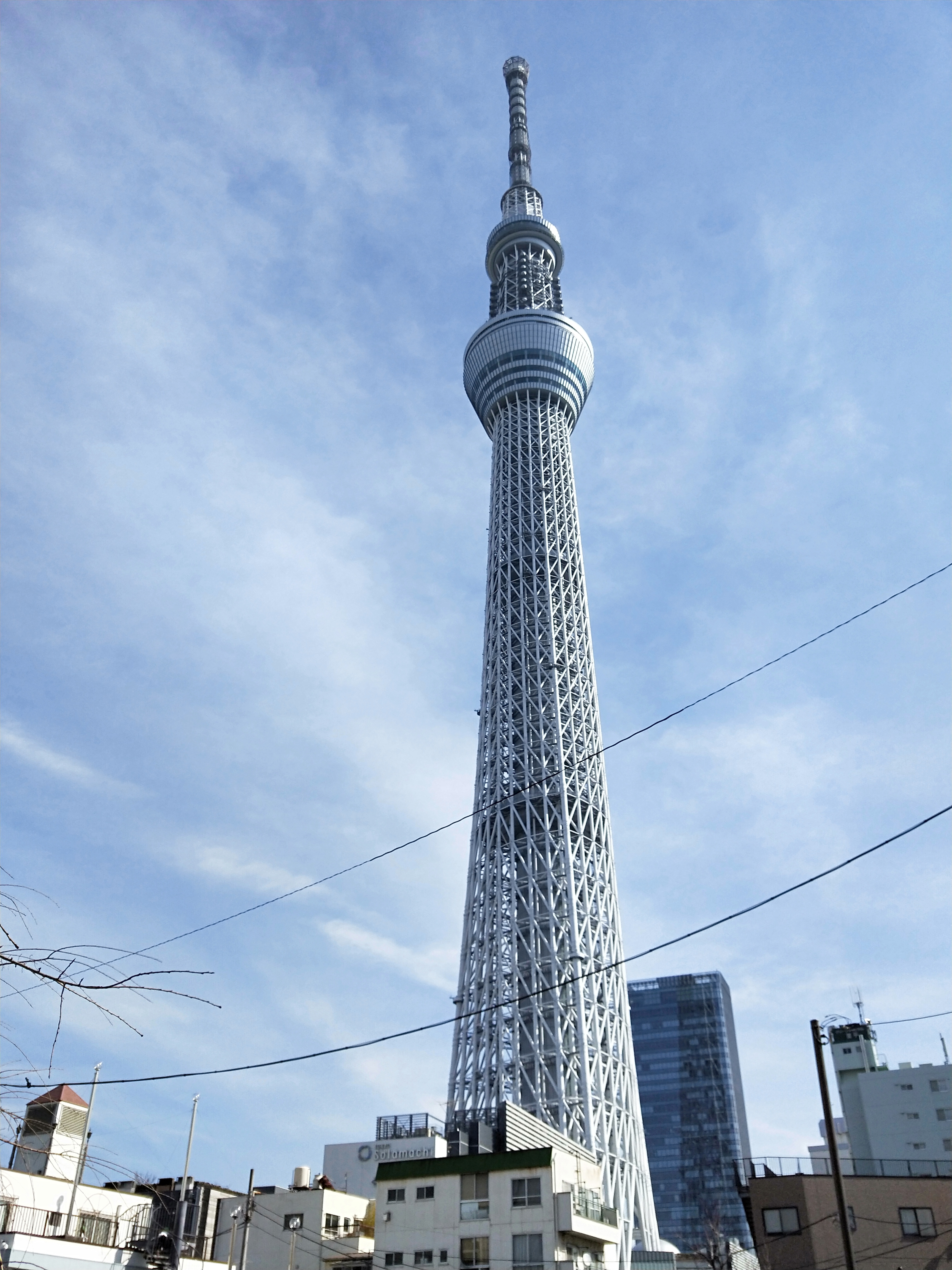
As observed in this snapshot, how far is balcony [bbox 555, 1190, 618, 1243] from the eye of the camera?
3481 cm

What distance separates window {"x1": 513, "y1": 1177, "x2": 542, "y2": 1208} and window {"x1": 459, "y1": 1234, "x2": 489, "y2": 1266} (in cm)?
149

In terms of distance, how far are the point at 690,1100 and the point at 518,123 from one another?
435 feet

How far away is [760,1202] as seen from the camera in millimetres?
36844

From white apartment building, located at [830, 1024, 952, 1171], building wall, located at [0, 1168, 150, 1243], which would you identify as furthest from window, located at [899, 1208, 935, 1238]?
white apartment building, located at [830, 1024, 952, 1171]

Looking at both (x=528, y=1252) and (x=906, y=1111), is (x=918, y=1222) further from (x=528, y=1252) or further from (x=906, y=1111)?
(x=906, y=1111)

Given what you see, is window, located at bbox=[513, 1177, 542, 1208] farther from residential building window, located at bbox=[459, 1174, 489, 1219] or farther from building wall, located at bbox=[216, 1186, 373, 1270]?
building wall, located at bbox=[216, 1186, 373, 1270]

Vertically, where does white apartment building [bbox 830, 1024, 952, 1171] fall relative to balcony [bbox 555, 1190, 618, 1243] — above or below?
above

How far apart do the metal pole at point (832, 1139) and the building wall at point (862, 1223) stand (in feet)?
49.4

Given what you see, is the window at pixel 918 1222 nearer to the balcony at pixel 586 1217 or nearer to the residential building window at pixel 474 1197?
the balcony at pixel 586 1217

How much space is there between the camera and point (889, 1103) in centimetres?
8831

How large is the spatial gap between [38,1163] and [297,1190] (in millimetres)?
12932

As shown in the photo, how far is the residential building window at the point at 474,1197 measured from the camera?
36.2 meters

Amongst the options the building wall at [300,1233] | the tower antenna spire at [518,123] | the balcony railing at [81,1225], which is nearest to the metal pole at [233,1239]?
the building wall at [300,1233]

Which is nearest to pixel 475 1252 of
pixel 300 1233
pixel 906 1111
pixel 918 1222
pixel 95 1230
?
pixel 300 1233
